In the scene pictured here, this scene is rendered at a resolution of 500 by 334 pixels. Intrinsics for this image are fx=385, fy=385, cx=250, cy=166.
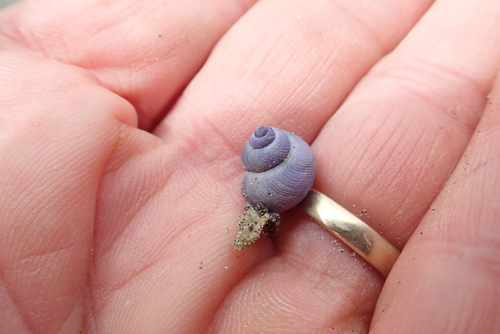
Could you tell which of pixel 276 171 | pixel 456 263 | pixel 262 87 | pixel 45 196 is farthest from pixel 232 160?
pixel 456 263

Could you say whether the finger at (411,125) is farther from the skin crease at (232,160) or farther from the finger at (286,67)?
the finger at (286,67)

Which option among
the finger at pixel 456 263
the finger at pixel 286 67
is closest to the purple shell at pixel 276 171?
the finger at pixel 286 67

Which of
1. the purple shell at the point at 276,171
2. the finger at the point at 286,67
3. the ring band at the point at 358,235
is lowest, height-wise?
the ring band at the point at 358,235

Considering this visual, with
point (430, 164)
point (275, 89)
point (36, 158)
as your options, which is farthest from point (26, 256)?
point (430, 164)

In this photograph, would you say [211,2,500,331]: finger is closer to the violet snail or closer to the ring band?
the ring band

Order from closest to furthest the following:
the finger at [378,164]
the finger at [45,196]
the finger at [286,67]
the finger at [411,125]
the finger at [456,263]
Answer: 1. the finger at [456,263]
2. the finger at [45,196]
3. the finger at [378,164]
4. the finger at [411,125]
5. the finger at [286,67]

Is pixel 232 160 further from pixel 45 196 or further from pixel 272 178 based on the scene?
pixel 45 196

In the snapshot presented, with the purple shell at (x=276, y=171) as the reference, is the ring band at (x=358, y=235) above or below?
below
